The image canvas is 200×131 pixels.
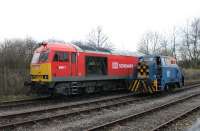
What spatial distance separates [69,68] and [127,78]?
572 centimetres

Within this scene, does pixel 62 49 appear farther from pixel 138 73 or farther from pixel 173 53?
pixel 173 53

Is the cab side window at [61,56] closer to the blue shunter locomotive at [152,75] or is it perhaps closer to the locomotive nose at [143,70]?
the blue shunter locomotive at [152,75]

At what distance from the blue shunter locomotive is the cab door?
16.5 feet

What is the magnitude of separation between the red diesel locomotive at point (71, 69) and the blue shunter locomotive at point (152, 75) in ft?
5.47

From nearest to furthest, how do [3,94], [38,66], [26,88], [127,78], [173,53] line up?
[38,66], [3,94], [26,88], [127,78], [173,53]

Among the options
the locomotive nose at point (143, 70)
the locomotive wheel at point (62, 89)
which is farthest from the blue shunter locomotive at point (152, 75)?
the locomotive wheel at point (62, 89)

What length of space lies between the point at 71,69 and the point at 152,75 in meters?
5.36

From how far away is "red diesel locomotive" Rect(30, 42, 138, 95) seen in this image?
51.8ft

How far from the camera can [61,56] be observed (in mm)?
16203

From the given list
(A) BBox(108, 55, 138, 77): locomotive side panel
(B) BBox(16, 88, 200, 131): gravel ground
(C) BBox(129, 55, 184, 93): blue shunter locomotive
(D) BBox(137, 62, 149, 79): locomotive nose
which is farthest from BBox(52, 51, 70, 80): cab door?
(D) BBox(137, 62, 149, 79): locomotive nose

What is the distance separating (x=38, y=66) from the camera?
16281 mm

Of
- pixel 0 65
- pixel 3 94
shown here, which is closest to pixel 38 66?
pixel 3 94

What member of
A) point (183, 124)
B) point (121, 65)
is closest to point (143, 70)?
point (121, 65)

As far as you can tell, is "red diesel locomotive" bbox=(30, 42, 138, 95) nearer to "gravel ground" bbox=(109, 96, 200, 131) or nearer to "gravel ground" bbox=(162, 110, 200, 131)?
"gravel ground" bbox=(109, 96, 200, 131)
